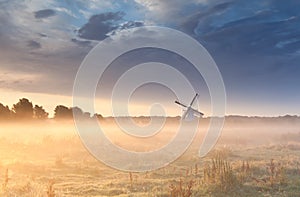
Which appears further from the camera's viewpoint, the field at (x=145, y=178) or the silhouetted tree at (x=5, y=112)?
the silhouetted tree at (x=5, y=112)

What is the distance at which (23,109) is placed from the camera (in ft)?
229

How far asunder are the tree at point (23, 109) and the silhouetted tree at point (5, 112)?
1441 millimetres

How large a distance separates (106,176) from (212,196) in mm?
9577

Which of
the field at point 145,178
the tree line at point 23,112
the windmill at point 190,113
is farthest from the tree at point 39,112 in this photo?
the field at point 145,178

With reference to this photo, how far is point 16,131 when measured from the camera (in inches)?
2184

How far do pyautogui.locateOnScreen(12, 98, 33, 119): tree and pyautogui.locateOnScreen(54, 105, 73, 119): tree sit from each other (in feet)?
27.6

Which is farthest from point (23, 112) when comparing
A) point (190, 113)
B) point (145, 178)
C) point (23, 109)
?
point (145, 178)

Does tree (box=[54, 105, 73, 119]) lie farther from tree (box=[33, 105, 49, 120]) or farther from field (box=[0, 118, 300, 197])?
field (box=[0, 118, 300, 197])

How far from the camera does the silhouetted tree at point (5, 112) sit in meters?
66.6

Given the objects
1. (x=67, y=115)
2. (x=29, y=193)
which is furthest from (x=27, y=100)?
(x=29, y=193)

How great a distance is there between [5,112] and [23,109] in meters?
3.46

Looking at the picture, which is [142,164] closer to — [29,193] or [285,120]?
[29,193]

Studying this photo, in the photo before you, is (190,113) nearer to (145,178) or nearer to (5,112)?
(5,112)

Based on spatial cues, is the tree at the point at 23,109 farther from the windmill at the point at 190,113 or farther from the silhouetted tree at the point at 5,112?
the windmill at the point at 190,113
